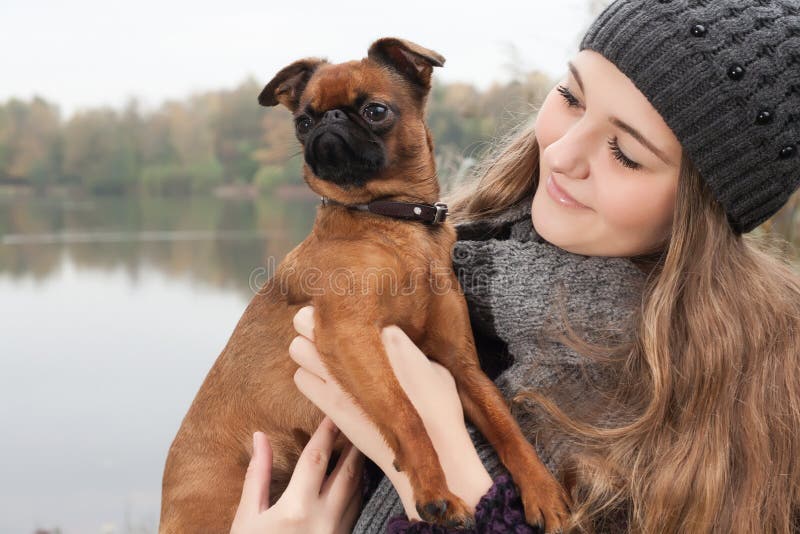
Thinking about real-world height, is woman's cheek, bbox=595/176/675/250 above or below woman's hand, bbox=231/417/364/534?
above

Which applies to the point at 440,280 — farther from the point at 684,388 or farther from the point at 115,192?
the point at 115,192

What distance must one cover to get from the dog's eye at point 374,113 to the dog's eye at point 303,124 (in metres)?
0.16

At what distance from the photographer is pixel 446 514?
1.42 m

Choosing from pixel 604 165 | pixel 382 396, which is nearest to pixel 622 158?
pixel 604 165

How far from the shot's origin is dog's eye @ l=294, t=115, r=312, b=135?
6.06 ft

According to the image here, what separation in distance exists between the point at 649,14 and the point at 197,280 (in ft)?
14.2

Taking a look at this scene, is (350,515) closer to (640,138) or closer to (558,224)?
(558,224)

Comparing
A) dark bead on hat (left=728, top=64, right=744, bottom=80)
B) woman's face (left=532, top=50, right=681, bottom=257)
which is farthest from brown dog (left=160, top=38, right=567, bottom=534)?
dark bead on hat (left=728, top=64, right=744, bottom=80)

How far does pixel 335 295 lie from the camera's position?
1.64 m

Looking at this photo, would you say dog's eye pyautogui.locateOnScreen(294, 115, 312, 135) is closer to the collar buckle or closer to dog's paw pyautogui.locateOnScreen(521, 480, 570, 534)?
the collar buckle

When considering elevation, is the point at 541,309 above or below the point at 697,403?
above

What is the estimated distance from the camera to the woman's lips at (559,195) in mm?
1706

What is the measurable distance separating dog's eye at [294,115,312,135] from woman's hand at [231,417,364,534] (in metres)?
0.78

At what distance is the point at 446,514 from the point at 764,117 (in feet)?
3.58
